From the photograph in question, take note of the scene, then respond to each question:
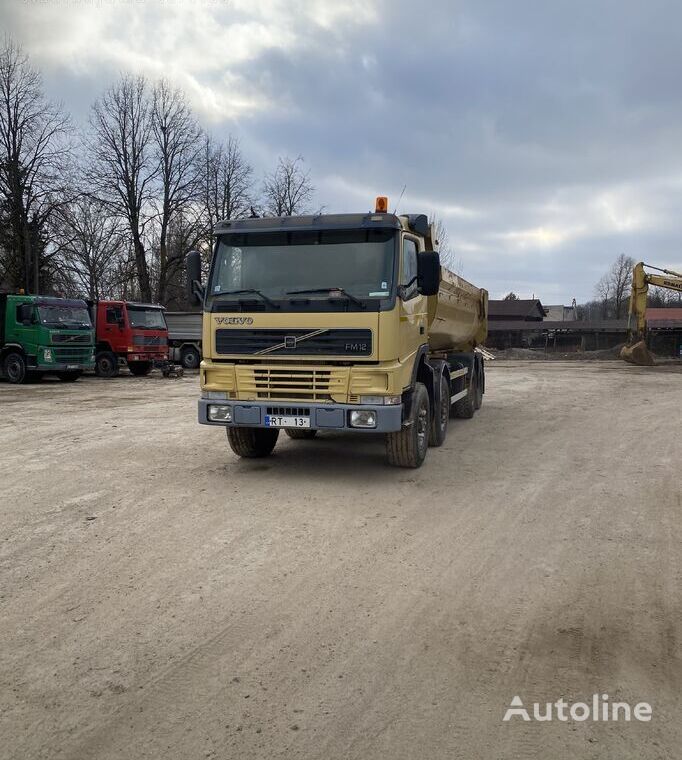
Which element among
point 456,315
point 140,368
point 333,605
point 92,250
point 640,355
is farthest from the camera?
point 92,250

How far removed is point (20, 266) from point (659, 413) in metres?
27.3

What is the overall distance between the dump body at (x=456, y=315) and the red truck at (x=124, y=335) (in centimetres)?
1394

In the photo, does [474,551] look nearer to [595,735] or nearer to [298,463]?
[595,735]

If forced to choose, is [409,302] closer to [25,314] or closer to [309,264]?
[309,264]

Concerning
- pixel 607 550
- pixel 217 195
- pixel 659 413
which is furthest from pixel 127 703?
pixel 217 195

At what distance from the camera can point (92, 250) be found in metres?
44.3

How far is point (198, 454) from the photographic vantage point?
9.03m

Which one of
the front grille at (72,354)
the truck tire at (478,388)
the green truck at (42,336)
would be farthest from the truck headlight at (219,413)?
the front grille at (72,354)

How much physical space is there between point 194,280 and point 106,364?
17.7m

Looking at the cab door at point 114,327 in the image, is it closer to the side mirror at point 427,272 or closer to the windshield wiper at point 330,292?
the windshield wiper at point 330,292

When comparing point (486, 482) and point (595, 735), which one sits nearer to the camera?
point (595, 735)

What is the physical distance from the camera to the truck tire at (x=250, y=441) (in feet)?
27.2

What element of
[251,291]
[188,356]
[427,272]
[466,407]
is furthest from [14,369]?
[427,272]

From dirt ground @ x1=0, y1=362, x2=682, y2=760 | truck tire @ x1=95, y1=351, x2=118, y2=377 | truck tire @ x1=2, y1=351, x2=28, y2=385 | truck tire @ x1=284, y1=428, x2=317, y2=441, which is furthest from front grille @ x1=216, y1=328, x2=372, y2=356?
truck tire @ x1=95, y1=351, x2=118, y2=377
